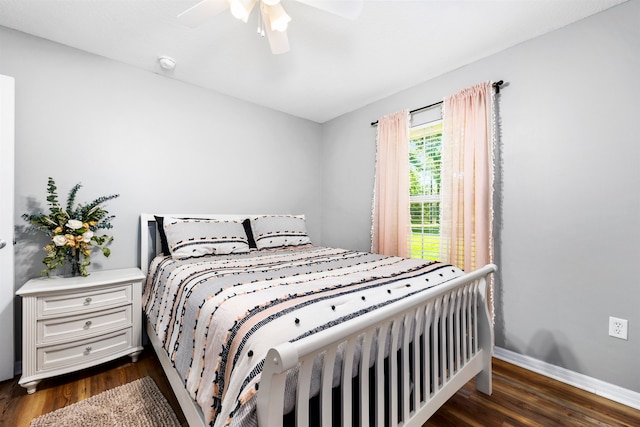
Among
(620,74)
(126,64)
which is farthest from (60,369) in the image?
(620,74)

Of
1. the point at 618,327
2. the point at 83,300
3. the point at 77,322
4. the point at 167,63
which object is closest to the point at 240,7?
the point at 167,63

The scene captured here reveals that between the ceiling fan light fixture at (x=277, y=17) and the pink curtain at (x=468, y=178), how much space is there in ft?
5.20

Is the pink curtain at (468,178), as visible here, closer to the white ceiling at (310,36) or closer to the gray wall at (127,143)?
the white ceiling at (310,36)

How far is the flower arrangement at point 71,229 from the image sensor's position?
1883mm

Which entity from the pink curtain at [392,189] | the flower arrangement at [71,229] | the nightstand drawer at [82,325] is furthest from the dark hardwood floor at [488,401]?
the pink curtain at [392,189]

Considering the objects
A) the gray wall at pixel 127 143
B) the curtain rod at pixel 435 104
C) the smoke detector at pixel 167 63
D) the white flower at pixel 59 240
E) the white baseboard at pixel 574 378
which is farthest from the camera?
the smoke detector at pixel 167 63

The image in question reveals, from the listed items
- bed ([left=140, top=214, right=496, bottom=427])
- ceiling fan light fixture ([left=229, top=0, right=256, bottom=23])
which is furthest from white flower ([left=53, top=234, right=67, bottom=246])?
ceiling fan light fixture ([left=229, top=0, right=256, bottom=23])

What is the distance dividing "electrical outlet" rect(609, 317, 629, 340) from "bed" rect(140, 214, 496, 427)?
78 centimetres

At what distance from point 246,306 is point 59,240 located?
1672mm

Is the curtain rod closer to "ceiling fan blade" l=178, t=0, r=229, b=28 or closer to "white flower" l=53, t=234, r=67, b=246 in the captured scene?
"ceiling fan blade" l=178, t=0, r=229, b=28

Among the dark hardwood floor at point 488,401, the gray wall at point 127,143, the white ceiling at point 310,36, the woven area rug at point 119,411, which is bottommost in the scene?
the dark hardwood floor at point 488,401

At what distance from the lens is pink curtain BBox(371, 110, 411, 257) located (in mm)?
2734

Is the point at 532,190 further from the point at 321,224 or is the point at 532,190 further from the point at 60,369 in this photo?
the point at 60,369

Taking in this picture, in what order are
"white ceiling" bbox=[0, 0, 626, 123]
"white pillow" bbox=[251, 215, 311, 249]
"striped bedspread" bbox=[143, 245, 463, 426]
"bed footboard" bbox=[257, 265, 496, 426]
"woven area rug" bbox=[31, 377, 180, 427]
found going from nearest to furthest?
1. "bed footboard" bbox=[257, 265, 496, 426]
2. "striped bedspread" bbox=[143, 245, 463, 426]
3. "woven area rug" bbox=[31, 377, 180, 427]
4. "white ceiling" bbox=[0, 0, 626, 123]
5. "white pillow" bbox=[251, 215, 311, 249]
